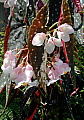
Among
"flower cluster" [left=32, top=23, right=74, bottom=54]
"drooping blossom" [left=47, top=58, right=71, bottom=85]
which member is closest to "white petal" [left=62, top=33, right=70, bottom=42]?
"flower cluster" [left=32, top=23, right=74, bottom=54]

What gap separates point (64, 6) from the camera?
2.33 feet

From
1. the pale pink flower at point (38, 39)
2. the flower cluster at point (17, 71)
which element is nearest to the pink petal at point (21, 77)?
the flower cluster at point (17, 71)

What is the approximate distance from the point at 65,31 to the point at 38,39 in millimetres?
85

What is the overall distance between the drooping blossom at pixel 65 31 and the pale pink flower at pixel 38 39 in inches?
1.9

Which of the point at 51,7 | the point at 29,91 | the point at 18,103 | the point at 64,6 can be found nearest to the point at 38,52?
the point at 64,6

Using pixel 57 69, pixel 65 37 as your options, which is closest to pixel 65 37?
pixel 65 37

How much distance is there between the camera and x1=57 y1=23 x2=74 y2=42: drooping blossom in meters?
0.64

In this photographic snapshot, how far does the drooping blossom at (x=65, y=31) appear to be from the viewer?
0.64 m

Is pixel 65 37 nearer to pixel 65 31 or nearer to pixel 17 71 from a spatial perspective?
pixel 65 31

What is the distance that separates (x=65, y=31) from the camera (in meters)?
0.64

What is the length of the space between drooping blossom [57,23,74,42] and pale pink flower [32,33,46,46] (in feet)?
0.15

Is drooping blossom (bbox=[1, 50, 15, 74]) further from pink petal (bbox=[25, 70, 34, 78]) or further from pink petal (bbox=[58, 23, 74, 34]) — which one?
pink petal (bbox=[58, 23, 74, 34])

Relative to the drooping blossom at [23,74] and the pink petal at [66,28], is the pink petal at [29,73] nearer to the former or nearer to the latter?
the drooping blossom at [23,74]

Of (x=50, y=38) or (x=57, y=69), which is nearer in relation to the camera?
(x=50, y=38)
